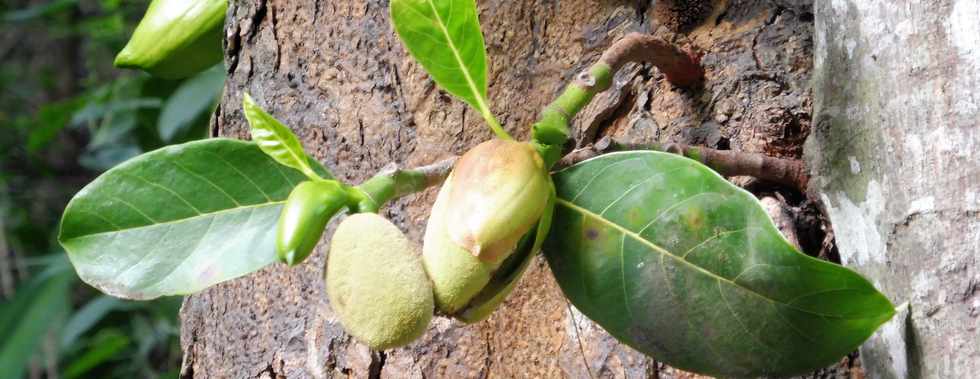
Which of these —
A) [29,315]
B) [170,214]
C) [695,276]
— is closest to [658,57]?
[695,276]

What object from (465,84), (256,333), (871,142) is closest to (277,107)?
(256,333)

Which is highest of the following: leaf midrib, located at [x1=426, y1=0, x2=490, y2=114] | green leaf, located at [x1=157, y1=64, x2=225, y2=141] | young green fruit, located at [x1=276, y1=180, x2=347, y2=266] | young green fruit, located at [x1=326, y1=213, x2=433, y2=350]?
leaf midrib, located at [x1=426, y1=0, x2=490, y2=114]

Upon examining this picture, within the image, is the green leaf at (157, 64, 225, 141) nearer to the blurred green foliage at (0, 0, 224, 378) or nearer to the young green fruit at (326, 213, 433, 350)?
the blurred green foliage at (0, 0, 224, 378)

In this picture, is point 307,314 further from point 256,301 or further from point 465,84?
point 465,84

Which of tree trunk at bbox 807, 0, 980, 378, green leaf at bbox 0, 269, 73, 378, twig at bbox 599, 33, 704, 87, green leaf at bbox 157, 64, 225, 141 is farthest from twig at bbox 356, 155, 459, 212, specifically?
green leaf at bbox 0, 269, 73, 378

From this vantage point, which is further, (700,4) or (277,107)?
(277,107)

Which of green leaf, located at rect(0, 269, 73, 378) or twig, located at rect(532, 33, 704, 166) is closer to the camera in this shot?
twig, located at rect(532, 33, 704, 166)

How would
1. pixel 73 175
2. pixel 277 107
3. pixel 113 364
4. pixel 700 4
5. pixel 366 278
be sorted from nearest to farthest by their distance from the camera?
1. pixel 366 278
2. pixel 700 4
3. pixel 277 107
4. pixel 113 364
5. pixel 73 175
